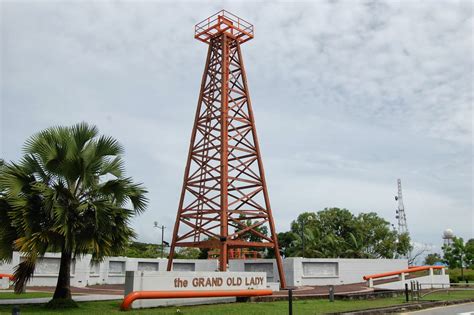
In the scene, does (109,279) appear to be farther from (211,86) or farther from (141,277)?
(141,277)

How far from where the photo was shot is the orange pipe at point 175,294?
45.5 feet

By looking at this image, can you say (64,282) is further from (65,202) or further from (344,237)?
(344,237)

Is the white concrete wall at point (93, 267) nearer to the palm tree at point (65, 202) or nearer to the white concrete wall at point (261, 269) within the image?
the white concrete wall at point (261, 269)

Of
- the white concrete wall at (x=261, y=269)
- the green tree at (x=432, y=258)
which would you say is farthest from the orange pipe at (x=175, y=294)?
the green tree at (x=432, y=258)

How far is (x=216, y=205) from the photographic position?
26.6 meters

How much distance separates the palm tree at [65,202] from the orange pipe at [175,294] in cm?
195

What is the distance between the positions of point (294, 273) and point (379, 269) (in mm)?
8873

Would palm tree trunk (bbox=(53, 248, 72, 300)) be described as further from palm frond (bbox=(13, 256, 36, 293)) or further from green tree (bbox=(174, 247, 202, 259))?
green tree (bbox=(174, 247, 202, 259))

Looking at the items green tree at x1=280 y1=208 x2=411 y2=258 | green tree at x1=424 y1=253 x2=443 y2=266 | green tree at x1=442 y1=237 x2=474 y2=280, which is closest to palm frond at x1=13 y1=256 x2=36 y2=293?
green tree at x1=280 y1=208 x2=411 y2=258

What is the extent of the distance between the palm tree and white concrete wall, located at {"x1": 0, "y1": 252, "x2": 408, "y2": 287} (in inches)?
635

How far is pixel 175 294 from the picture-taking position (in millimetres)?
15281

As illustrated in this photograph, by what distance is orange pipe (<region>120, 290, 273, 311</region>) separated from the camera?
45.5 feet

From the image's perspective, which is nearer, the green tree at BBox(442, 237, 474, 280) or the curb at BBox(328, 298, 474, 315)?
the curb at BBox(328, 298, 474, 315)

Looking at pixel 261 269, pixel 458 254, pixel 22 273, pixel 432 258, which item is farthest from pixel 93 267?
pixel 432 258
